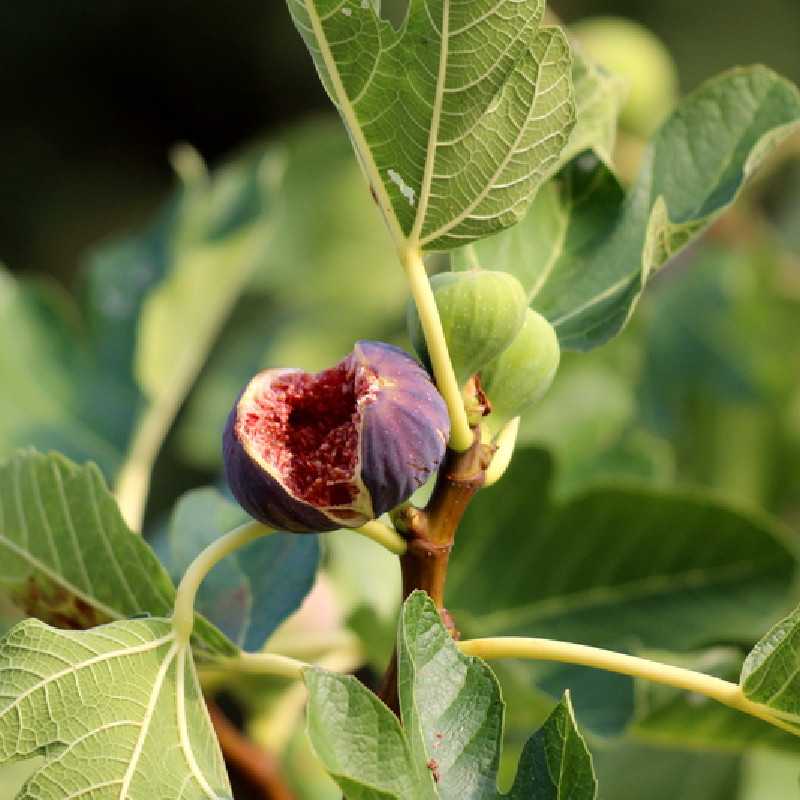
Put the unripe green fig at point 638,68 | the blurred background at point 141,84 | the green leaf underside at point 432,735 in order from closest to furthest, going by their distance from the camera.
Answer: the green leaf underside at point 432,735 < the unripe green fig at point 638,68 < the blurred background at point 141,84

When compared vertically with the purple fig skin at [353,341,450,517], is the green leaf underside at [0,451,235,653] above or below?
below

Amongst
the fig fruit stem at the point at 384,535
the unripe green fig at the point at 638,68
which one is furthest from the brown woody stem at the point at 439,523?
the unripe green fig at the point at 638,68

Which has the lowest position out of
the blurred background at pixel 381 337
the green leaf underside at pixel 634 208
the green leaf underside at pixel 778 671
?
the blurred background at pixel 381 337

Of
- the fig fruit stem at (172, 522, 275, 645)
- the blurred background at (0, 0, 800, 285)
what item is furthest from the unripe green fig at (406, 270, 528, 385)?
the blurred background at (0, 0, 800, 285)

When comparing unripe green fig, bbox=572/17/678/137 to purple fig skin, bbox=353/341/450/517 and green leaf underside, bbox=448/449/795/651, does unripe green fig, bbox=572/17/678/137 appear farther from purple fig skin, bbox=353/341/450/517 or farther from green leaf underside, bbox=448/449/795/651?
purple fig skin, bbox=353/341/450/517

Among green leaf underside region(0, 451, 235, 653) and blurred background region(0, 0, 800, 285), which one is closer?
green leaf underside region(0, 451, 235, 653)

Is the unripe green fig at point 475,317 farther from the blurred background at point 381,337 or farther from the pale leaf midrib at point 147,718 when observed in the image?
the blurred background at point 381,337

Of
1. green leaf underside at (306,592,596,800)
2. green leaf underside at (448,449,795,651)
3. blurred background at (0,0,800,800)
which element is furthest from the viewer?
blurred background at (0,0,800,800)
